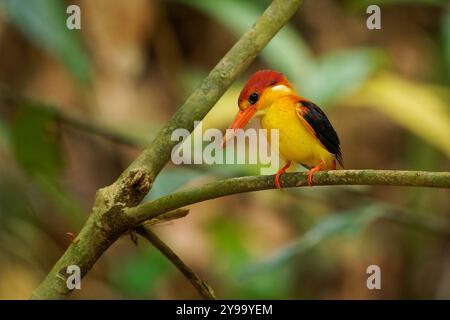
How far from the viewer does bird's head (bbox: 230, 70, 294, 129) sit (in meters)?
0.96

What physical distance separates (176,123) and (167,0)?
233 cm

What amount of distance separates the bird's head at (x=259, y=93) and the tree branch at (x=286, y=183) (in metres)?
0.14

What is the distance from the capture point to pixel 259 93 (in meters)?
0.98

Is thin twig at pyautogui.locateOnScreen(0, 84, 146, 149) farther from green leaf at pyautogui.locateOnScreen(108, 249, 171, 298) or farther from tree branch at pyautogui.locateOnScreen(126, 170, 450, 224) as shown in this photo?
tree branch at pyautogui.locateOnScreen(126, 170, 450, 224)

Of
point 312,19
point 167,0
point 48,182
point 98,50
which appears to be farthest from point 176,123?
point 312,19

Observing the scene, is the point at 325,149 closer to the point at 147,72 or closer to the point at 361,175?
the point at 361,175

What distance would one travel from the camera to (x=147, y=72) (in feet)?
10.4

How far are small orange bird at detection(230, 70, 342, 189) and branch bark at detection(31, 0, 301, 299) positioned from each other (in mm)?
91

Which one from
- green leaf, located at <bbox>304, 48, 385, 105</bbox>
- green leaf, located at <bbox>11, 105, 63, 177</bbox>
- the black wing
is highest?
green leaf, located at <bbox>304, 48, 385, 105</bbox>

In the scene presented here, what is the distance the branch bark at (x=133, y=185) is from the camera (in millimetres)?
851

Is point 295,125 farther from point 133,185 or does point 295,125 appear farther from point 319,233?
point 319,233

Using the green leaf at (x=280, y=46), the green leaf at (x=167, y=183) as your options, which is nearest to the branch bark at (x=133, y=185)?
the green leaf at (x=167, y=183)

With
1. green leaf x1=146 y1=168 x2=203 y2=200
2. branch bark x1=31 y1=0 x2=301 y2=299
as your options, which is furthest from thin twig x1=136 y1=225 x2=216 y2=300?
green leaf x1=146 y1=168 x2=203 y2=200

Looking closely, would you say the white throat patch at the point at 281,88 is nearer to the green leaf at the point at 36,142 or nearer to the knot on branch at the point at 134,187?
the knot on branch at the point at 134,187
